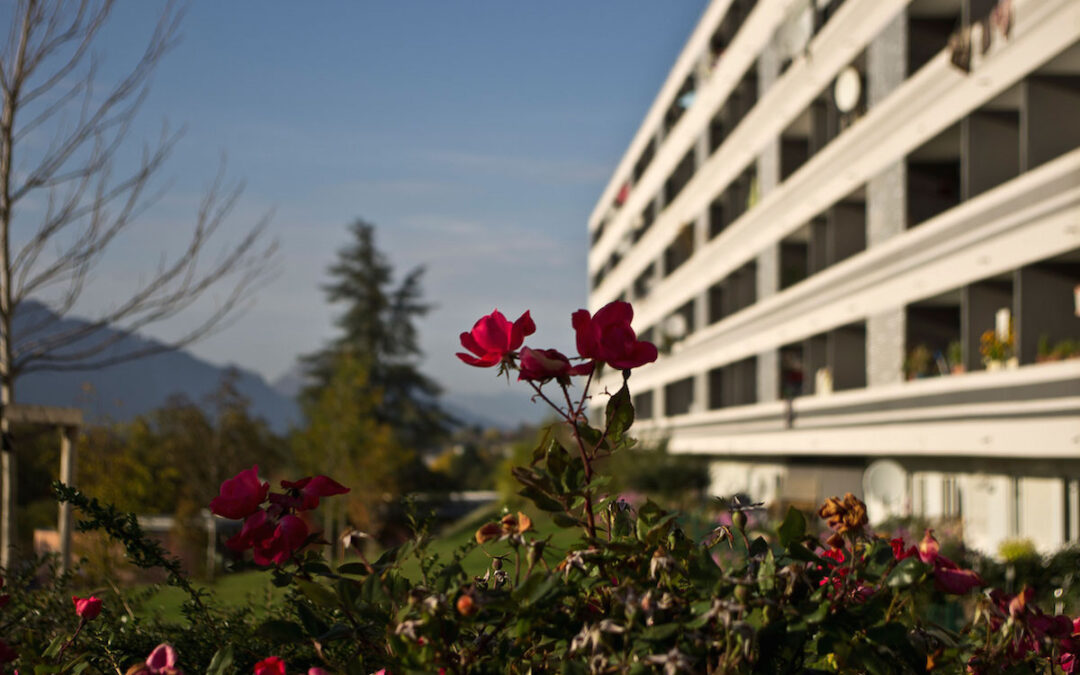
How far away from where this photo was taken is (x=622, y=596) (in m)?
1.68

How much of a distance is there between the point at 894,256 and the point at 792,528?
17.9 meters

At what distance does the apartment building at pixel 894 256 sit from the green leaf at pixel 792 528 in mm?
13055

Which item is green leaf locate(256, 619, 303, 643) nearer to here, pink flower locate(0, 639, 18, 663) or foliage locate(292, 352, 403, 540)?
pink flower locate(0, 639, 18, 663)

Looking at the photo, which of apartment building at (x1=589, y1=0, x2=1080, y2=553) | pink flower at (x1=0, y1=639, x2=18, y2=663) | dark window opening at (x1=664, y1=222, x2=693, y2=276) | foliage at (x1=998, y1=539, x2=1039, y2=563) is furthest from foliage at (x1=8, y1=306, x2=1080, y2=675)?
dark window opening at (x1=664, y1=222, x2=693, y2=276)

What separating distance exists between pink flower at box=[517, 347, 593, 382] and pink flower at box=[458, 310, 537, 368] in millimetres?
60

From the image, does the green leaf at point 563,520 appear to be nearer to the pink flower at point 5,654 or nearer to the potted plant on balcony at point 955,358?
the pink flower at point 5,654

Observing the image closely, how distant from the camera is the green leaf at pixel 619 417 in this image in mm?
2039

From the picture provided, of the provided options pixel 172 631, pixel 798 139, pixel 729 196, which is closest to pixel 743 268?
pixel 729 196

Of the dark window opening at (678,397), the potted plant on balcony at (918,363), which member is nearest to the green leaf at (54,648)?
the potted plant on balcony at (918,363)

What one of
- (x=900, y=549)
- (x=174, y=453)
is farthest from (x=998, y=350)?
(x=174, y=453)

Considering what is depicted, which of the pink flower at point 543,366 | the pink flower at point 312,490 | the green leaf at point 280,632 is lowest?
the green leaf at point 280,632

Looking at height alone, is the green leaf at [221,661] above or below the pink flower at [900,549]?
below

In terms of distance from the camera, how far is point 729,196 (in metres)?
30.0

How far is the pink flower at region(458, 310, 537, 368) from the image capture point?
1.99 m
